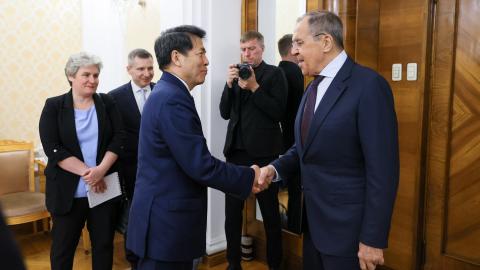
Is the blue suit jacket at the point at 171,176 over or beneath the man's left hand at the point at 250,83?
beneath

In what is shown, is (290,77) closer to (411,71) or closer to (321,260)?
(411,71)

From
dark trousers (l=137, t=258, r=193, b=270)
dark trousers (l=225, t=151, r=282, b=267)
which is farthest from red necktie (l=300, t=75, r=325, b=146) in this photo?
dark trousers (l=225, t=151, r=282, b=267)

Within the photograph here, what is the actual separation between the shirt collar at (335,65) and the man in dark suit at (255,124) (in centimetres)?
106

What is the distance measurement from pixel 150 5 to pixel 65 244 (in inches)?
90.8

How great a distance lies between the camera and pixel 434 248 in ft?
7.70

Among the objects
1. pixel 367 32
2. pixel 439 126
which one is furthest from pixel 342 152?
pixel 367 32

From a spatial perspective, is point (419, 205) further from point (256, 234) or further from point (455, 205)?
point (256, 234)

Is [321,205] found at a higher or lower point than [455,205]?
higher

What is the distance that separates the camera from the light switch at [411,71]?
2.33 meters

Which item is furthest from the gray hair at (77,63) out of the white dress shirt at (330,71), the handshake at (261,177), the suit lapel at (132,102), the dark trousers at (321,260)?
the dark trousers at (321,260)

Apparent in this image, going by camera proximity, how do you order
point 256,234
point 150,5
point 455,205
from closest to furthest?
1. point 455,205
2. point 256,234
3. point 150,5

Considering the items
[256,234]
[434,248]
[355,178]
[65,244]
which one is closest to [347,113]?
[355,178]

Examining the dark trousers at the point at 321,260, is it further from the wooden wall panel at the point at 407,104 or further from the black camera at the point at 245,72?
the black camera at the point at 245,72

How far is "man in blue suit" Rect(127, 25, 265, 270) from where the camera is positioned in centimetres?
157
